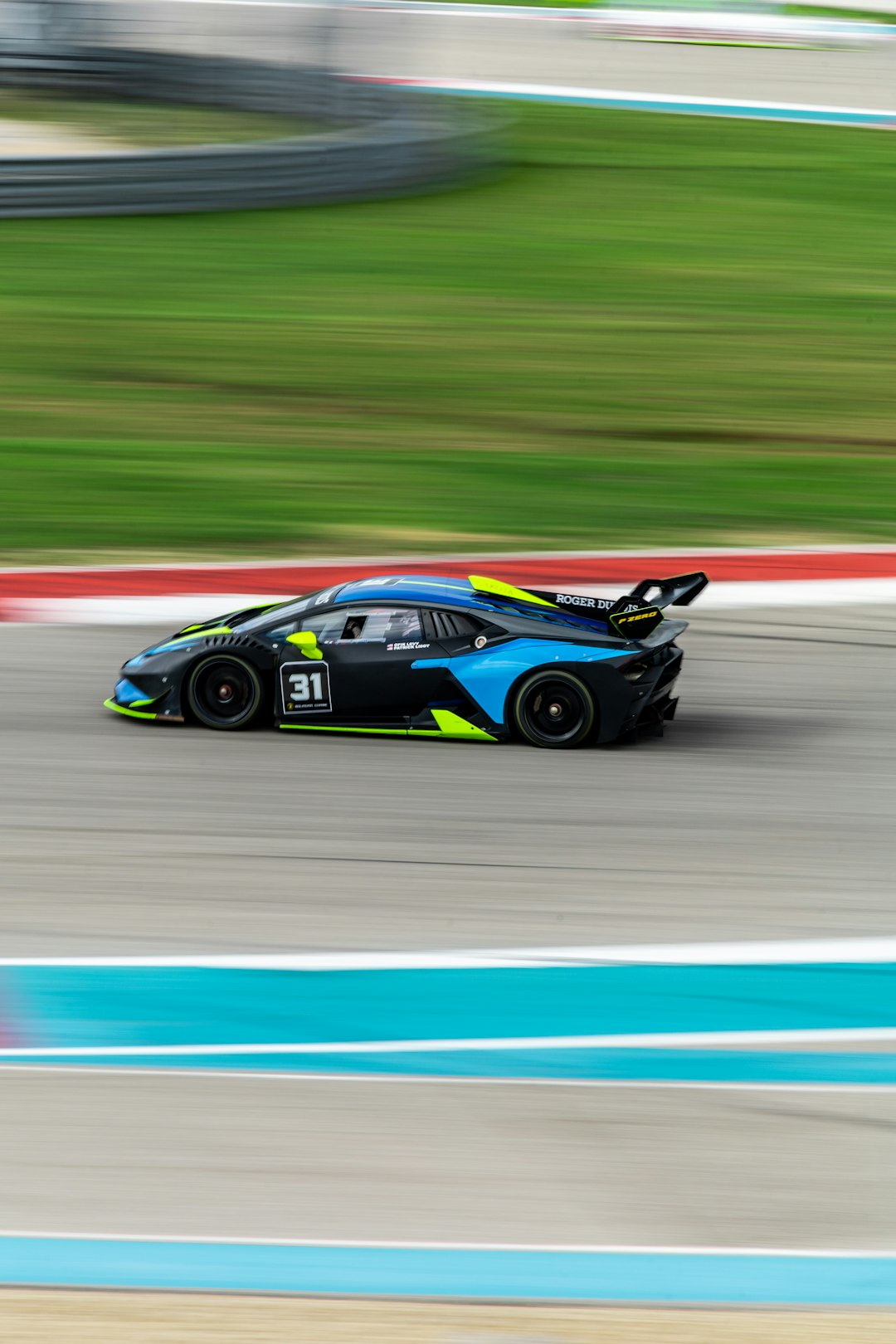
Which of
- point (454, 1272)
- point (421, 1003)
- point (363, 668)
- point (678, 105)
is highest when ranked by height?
point (678, 105)

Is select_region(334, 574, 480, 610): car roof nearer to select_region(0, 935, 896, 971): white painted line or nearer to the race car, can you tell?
the race car

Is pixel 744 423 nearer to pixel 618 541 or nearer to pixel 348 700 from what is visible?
pixel 618 541

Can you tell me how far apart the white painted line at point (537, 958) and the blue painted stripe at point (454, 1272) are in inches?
71.1

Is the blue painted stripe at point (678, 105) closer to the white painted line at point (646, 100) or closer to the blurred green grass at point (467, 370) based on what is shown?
the white painted line at point (646, 100)

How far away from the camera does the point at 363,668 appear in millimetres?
8703

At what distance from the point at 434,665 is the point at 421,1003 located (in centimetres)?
283

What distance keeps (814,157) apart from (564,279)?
29.2 ft

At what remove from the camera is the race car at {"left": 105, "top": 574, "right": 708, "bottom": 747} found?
8.56m

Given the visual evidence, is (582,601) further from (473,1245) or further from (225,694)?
(473,1245)

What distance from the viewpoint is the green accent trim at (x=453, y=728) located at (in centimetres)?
881

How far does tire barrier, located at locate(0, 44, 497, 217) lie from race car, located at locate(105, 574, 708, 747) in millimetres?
13303

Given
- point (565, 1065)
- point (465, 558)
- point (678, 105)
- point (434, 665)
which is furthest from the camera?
point (678, 105)

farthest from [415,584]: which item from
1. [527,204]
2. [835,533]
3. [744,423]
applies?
[527,204]

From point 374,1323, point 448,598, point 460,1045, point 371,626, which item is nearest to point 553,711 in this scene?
point 448,598
